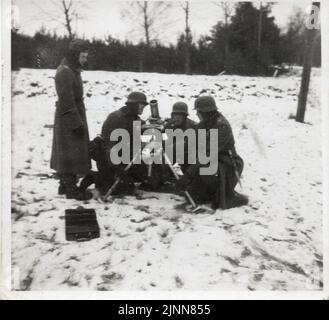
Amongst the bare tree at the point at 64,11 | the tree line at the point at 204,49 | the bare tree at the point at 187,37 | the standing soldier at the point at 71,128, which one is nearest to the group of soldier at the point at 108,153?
the standing soldier at the point at 71,128

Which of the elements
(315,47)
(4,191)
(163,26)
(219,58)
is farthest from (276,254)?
(219,58)

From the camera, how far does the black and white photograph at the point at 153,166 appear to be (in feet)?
13.0

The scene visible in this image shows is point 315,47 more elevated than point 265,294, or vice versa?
point 315,47

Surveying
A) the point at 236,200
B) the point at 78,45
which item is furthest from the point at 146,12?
the point at 236,200

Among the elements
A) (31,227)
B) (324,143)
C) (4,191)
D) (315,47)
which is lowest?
(31,227)

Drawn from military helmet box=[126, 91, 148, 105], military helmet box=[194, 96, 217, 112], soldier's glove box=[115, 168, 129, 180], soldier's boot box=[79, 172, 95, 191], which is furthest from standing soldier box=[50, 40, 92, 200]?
military helmet box=[194, 96, 217, 112]

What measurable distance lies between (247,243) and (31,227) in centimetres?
214

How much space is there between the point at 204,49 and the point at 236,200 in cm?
314

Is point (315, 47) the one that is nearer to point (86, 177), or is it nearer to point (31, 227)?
point (86, 177)

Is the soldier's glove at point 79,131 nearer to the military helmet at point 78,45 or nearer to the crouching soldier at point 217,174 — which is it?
the military helmet at point 78,45

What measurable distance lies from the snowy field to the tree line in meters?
0.32

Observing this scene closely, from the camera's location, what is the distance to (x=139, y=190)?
18.2 feet

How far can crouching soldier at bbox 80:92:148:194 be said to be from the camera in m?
5.23

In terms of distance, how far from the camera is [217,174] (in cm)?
504
